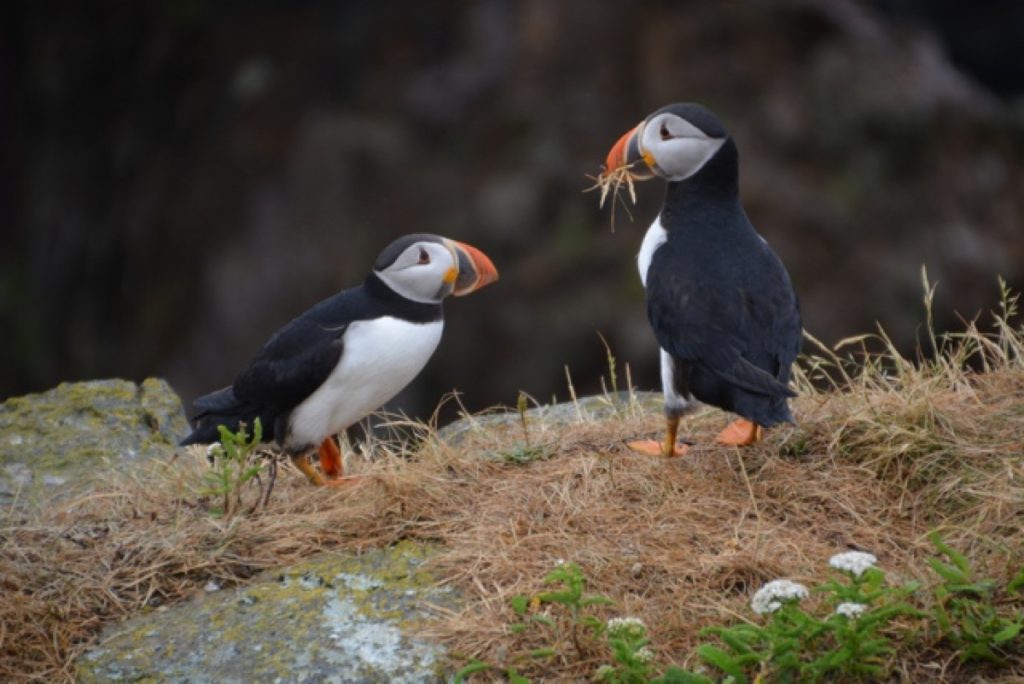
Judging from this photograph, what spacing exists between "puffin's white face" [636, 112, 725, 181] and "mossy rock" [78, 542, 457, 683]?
1525 mm

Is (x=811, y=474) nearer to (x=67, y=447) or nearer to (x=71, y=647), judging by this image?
(x=71, y=647)

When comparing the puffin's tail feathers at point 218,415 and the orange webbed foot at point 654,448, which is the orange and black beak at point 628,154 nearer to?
the orange webbed foot at point 654,448

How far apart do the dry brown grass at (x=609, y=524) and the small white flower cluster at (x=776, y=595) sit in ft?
0.70

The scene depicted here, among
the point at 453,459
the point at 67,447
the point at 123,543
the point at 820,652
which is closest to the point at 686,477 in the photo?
the point at 453,459

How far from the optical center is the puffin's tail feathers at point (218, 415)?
15.5 ft

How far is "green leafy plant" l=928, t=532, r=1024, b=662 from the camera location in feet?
10.7

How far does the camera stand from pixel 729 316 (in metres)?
4.24

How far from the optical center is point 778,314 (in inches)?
169

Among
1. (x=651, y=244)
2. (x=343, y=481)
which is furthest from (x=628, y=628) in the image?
(x=651, y=244)

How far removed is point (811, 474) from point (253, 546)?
155 centimetres

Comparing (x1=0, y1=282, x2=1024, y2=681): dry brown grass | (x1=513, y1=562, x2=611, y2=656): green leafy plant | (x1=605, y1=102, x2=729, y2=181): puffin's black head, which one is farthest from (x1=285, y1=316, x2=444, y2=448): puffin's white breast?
(x1=513, y1=562, x2=611, y2=656): green leafy plant

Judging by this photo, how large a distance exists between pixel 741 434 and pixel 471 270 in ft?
3.33

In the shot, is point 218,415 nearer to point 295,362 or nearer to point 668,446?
point 295,362

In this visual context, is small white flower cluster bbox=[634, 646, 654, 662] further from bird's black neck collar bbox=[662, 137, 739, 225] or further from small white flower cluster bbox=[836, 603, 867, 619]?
bird's black neck collar bbox=[662, 137, 739, 225]
